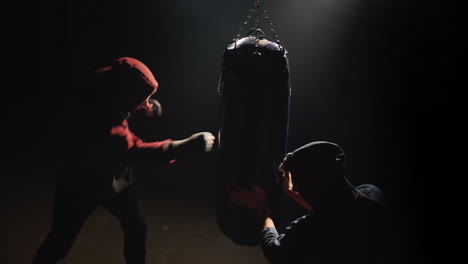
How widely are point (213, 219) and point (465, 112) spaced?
11.7 feet

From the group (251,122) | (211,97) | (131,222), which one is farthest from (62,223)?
(211,97)

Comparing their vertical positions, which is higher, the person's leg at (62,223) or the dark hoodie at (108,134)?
the dark hoodie at (108,134)

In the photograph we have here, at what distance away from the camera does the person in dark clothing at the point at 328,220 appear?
1344 millimetres

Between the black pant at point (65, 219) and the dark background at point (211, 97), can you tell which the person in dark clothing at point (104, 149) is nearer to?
the black pant at point (65, 219)

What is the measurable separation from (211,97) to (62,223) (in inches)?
137

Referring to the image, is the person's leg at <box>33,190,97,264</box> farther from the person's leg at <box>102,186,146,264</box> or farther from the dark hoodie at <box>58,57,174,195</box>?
the person's leg at <box>102,186,146,264</box>

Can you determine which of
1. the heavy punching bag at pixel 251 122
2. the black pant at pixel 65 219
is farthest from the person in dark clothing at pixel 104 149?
the heavy punching bag at pixel 251 122

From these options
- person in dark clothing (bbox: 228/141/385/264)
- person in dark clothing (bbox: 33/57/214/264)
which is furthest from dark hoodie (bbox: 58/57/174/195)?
person in dark clothing (bbox: 228/141/385/264)

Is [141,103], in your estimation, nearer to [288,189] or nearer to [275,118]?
[275,118]

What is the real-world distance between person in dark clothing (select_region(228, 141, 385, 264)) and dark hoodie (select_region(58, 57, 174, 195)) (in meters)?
0.76

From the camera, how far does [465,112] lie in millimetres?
4027

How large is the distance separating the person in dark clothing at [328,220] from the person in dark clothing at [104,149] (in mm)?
573

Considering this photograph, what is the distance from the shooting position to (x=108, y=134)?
1.72 meters

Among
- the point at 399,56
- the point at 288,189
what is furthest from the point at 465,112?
the point at 288,189
